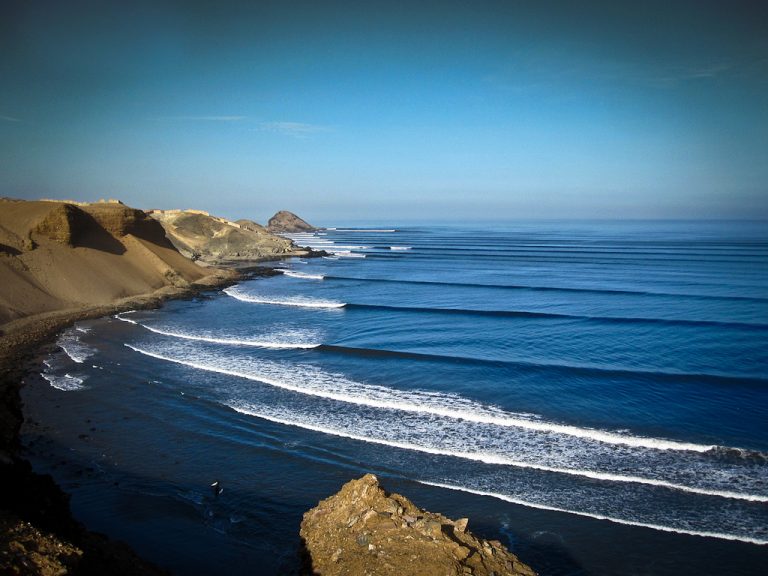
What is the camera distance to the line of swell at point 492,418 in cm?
1141

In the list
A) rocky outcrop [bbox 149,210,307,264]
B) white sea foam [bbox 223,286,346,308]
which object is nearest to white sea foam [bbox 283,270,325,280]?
white sea foam [bbox 223,286,346,308]

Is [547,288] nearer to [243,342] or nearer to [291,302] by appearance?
[291,302]

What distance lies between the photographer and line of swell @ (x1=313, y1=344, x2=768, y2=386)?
1611 cm

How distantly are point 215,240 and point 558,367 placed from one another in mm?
52317

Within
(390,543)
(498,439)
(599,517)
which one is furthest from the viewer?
(498,439)

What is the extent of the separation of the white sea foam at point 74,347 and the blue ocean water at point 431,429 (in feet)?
0.55

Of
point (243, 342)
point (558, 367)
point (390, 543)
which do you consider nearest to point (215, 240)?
point (243, 342)

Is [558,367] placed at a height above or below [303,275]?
below

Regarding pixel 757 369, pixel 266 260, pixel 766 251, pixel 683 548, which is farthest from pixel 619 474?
pixel 766 251

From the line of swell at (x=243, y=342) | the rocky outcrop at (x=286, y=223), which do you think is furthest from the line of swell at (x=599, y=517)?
the rocky outcrop at (x=286, y=223)

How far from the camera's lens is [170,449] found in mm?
10977

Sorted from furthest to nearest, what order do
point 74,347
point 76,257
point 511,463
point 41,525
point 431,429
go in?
point 76,257, point 74,347, point 431,429, point 511,463, point 41,525

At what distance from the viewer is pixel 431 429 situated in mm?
12188

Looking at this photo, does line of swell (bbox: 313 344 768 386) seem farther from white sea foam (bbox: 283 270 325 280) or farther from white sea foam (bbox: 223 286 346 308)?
white sea foam (bbox: 283 270 325 280)
